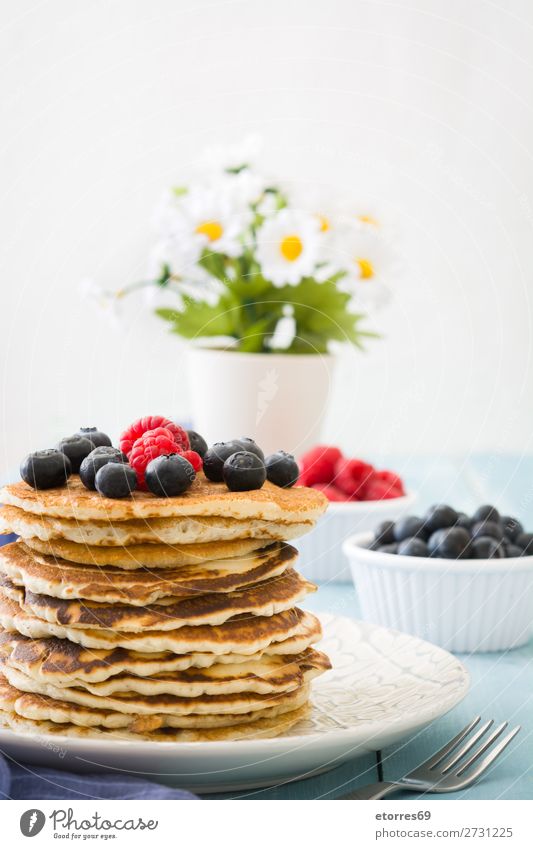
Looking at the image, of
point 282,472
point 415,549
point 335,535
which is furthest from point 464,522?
point 282,472

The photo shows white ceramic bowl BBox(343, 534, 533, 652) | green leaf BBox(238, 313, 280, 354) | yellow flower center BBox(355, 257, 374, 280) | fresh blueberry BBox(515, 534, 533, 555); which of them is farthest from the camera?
green leaf BBox(238, 313, 280, 354)

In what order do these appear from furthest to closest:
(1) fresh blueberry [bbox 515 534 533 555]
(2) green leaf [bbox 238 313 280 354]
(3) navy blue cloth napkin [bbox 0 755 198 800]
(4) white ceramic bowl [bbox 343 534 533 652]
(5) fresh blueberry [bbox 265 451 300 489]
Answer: (2) green leaf [bbox 238 313 280 354] → (1) fresh blueberry [bbox 515 534 533 555] → (4) white ceramic bowl [bbox 343 534 533 652] → (5) fresh blueberry [bbox 265 451 300 489] → (3) navy blue cloth napkin [bbox 0 755 198 800]

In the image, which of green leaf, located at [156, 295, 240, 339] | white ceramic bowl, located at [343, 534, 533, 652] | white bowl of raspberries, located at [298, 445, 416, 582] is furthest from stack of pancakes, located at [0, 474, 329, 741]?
green leaf, located at [156, 295, 240, 339]

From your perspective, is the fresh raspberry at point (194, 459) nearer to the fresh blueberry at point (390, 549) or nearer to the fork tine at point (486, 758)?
the fork tine at point (486, 758)

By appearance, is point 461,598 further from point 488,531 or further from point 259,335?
point 259,335

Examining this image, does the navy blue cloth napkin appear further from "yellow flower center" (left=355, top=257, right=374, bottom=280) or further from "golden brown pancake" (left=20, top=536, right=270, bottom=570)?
"yellow flower center" (left=355, top=257, right=374, bottom=280)

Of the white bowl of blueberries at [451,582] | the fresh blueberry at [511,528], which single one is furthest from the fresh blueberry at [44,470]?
the fresh blueberry at [511,528]
